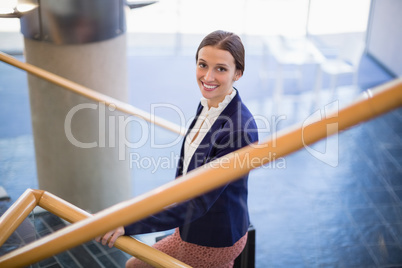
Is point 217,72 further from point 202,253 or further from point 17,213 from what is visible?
point 17,213

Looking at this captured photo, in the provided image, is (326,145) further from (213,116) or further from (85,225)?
(85,225)

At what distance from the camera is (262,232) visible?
4.86 metres

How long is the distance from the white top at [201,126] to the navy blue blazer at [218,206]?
0.03 m

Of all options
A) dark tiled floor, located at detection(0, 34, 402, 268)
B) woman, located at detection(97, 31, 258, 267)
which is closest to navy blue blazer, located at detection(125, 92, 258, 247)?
woman, located at detection(97, 31, 258, 267)

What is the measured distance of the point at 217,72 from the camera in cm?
210

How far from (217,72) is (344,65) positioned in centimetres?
635

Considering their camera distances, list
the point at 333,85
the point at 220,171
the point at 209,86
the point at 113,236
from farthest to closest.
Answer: the point at 333,85 < the point at 209,86 < the point at 113,236 < the point at 220,171

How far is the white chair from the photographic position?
7.83m

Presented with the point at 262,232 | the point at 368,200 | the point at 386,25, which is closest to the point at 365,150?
the point at 368,200

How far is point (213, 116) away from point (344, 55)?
6435 mm

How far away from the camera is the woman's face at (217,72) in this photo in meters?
2.09

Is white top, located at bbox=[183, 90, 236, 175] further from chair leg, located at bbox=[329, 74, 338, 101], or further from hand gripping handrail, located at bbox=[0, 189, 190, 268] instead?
chair leg, located at bbox=[329, 74, 338, 101]

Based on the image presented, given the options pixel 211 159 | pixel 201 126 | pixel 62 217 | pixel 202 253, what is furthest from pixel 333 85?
pixel 62 217

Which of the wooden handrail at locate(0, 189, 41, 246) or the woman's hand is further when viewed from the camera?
the wooden handrail at locate(0, 189, 41, 246)
